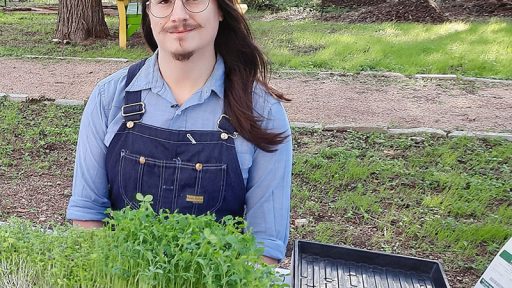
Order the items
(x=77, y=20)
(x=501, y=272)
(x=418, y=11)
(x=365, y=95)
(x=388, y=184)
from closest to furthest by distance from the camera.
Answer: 1. (x=501, y=272)
2. (x=388, y=184)
3. (x=365, y=95)
4. (x=77, y=20)
5. (x=418, y=11)

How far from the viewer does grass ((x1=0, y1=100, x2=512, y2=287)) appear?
340 centimetres

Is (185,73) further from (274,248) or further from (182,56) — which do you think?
(274,248)

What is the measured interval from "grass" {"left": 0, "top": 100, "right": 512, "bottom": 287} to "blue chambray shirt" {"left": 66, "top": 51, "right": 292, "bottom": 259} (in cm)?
151

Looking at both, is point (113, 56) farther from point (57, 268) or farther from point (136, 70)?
point (57, 268)

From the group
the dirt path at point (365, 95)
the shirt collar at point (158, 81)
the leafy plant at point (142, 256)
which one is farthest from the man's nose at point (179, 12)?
the dirt path at point (365, 95)

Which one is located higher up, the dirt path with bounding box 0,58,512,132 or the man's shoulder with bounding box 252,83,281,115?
the man's shoulder with bounding box 252,83,281,115

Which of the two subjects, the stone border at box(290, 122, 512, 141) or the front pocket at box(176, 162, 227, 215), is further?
the stone border at box(290, 122, 512, 141)

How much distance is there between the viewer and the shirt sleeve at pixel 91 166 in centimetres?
185

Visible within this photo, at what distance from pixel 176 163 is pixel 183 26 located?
398 millimetres

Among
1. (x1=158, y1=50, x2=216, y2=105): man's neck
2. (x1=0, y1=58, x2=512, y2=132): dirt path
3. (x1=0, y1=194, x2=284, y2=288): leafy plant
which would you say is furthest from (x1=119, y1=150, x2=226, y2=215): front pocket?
(x1=0, y1=58, x2=512, y2=132): dirt path

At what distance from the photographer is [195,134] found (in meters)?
1.78

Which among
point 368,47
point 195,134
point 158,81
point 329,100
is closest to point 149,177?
point 195,134

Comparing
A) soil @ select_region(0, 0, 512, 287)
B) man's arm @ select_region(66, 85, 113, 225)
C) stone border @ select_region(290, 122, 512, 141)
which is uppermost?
man's arm @ select_region(66, 85, 113, 225)

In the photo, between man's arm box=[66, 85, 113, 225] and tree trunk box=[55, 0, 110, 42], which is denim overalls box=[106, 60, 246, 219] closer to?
man's arm box=[66, 85, 113, 225]
